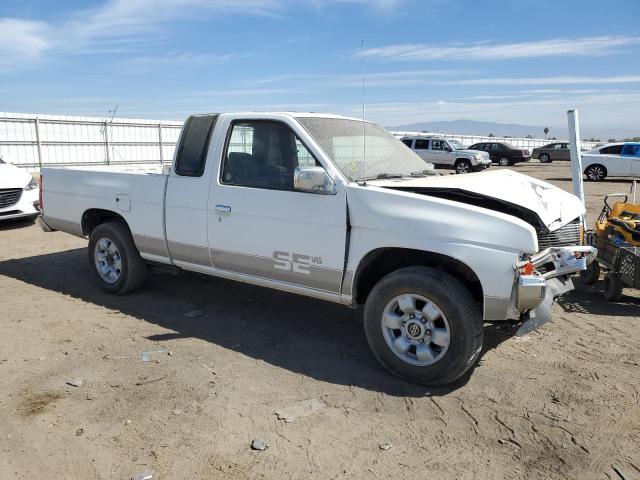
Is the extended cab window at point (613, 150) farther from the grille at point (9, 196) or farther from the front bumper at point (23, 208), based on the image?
the grille at point (9, 196)

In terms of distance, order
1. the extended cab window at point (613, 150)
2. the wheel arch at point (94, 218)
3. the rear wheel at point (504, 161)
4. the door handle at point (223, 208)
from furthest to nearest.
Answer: the rear wheel at point (504, 161)
the extended cab window at point (613, 150)
the wheel arch at point (94, 218)
the door handle at point (223, 208)

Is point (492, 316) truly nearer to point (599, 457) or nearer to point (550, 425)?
point (550, 425)

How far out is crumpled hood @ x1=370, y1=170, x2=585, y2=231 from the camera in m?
3.93

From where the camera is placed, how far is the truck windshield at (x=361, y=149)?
4.47 m

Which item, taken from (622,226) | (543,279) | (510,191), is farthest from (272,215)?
(622,226)

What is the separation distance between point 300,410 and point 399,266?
55.3 inches

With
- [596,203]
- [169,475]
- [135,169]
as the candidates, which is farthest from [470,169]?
[169,475]

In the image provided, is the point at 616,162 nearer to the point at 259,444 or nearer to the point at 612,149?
the point at 612,149

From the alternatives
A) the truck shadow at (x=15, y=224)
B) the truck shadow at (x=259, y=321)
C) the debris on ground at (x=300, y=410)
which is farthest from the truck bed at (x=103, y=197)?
the truck shadow at (x=15, y=224)

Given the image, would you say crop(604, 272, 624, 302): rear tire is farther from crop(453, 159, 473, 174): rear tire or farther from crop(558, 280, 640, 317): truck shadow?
crop(453, 159, 473, 174): rear tire

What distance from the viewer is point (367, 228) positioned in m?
4.04

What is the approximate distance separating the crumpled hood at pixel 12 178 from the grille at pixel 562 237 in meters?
9.47

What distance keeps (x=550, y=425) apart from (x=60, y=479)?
2.91 meters

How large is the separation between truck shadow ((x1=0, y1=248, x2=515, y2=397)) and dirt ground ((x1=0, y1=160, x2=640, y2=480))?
2 cm
